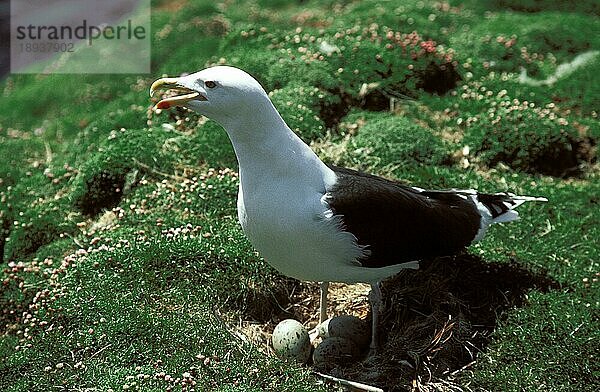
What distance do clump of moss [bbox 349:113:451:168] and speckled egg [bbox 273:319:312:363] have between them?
246 centimetres

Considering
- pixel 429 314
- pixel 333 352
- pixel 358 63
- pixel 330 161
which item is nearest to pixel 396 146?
pixel 330 161

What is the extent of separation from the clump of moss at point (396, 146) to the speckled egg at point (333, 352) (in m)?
2.47

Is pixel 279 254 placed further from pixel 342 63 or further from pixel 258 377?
pixel 342 63

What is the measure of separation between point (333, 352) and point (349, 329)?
0.22 meters

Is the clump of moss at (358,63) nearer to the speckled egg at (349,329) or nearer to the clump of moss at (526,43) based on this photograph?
the clump of moss at (526,43)

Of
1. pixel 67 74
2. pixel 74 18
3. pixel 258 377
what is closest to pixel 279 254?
pixel 258 377

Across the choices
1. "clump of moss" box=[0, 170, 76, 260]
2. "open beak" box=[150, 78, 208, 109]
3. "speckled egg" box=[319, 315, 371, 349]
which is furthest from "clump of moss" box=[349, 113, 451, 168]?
"open beak" box=[150, 78, 208, 109]

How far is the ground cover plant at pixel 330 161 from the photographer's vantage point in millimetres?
5582

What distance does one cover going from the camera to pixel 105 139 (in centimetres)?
837

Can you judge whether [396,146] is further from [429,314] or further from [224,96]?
[224,96]

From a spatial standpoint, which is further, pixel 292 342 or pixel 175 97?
pixel 292 342

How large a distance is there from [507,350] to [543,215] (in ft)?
6.23

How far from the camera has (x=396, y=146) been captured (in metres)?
7.96

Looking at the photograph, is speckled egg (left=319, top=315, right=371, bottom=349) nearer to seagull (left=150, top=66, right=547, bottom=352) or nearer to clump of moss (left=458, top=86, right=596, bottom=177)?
seagull (left=150, top=66, right=547, bottom=352)
